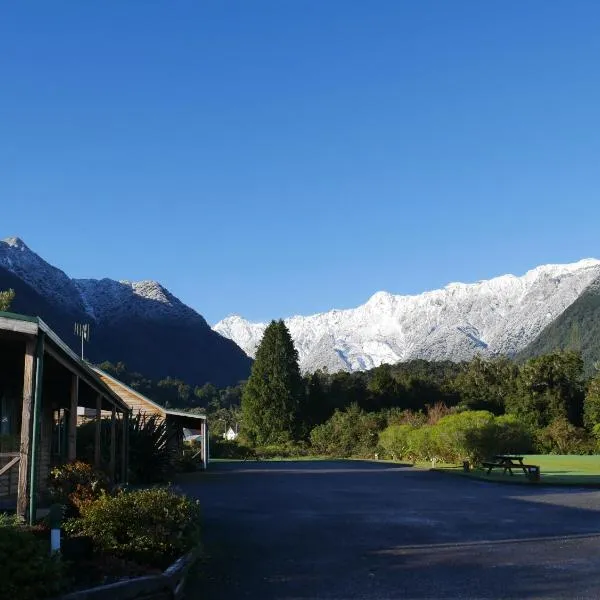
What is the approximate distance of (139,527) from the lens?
8961mm

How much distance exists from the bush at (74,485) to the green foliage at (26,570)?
473cm

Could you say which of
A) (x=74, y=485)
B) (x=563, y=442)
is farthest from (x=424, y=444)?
(x=74, y=485)

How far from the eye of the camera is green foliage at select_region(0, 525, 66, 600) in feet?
20.0

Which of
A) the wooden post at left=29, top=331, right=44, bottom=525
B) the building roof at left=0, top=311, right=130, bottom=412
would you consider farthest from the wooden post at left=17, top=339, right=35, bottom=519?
the building roof at left=0, top=311, right=130, bottom=412

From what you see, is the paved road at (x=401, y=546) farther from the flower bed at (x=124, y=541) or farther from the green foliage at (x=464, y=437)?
the green foliage at (x=464, y=437)

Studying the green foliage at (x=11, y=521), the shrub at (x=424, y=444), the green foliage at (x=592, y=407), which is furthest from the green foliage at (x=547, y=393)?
the green foliage at (x=11, y=521)

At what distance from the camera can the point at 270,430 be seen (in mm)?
70938

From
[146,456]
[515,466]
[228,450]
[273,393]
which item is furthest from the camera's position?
[273,393]

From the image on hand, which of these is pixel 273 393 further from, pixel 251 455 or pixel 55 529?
pixel 55 529

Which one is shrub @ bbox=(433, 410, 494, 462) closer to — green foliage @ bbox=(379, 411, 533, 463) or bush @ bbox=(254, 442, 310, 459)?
green foliage @ bbox=(379, 411, 533, 463)

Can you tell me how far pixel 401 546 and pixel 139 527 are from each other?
4.21m

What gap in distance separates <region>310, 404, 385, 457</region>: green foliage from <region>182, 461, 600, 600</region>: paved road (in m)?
35.8

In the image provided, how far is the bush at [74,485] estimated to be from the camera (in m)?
11.6

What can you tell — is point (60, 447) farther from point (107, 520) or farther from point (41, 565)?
point (41, 565)
